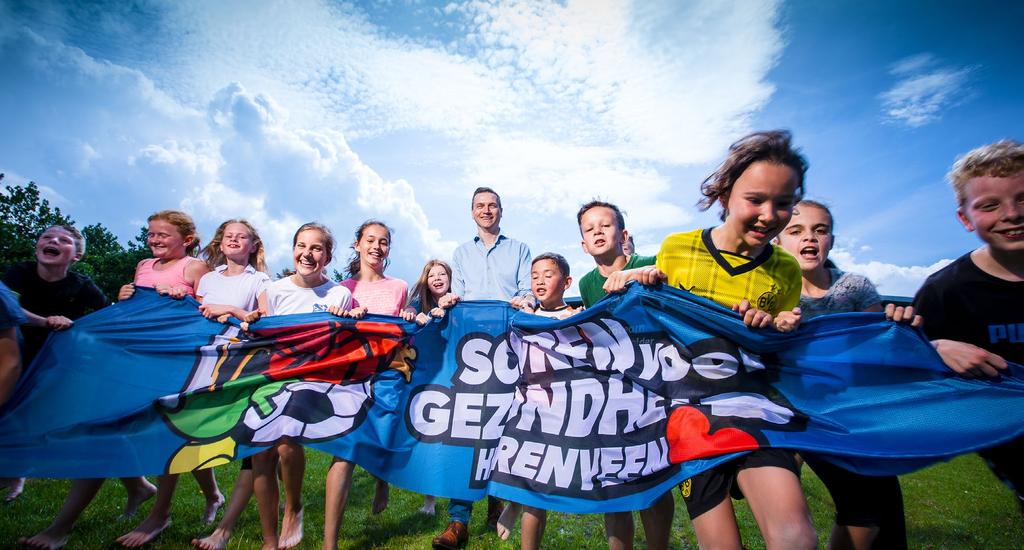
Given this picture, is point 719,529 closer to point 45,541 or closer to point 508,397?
point 508,397

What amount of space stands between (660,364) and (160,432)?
379cm

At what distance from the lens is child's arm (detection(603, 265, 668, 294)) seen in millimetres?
2758

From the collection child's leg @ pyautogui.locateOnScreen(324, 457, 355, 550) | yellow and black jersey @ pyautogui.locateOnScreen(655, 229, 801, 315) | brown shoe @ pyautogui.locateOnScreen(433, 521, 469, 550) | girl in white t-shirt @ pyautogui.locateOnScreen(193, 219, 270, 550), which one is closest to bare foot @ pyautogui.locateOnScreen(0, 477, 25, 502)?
girl in white t-shirt @ pyautogui.locateOnScreen(193, 219, 270, 550)

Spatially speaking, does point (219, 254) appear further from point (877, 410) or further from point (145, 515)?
point (877, 410)

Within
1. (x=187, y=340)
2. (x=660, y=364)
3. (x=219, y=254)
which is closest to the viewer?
(x=660, y=364)

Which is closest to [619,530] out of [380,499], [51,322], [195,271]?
[380,499]

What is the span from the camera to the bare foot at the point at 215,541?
3.49m

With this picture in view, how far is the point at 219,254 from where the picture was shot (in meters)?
5.11

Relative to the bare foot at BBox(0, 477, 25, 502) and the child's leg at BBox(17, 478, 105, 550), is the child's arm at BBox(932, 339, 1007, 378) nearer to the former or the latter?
the child's leg at BBox(17, 478, 105, 550)

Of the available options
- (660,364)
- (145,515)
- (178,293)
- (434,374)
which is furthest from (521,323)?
(145,515)

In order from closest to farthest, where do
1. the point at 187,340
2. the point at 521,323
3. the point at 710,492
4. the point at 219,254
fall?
1. the point at 710,492
2. the point at 521,323
3. the point at 187,340
4. the point at 219,254

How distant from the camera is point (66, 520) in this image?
355 centimetres

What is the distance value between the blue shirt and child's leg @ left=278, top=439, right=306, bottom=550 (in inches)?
108

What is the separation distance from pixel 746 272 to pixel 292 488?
11.9 ft
